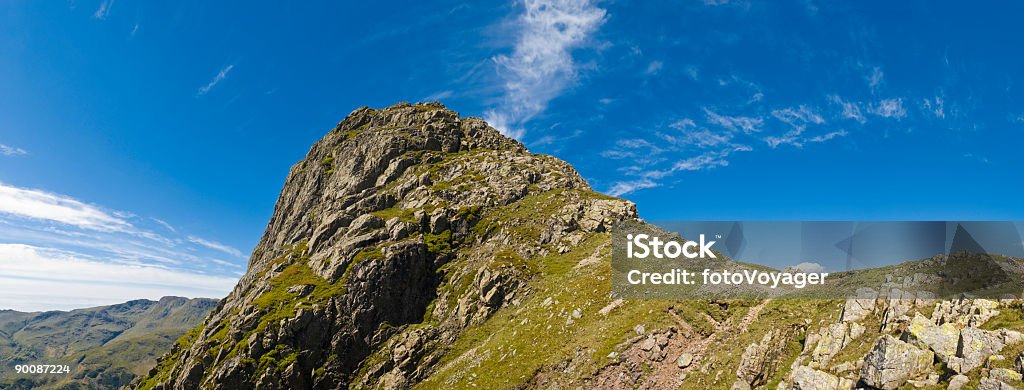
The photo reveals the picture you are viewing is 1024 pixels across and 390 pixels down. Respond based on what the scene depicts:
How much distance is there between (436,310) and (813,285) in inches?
2369

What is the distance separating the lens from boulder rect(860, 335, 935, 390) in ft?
82.4

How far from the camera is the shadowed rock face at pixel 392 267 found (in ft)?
259

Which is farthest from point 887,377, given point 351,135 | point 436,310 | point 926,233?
point 351,135

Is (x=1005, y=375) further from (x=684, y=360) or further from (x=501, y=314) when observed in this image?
(x=501, y=314)

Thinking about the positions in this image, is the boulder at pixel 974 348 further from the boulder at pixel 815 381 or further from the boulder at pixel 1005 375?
the boulder at pixel 815 381

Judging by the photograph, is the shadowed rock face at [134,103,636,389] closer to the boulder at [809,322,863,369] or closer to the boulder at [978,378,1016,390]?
the boulder at [809,322,863,369]

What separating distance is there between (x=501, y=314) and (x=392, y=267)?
2585cm

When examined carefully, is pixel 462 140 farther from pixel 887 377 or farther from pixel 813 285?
pixel 887 377

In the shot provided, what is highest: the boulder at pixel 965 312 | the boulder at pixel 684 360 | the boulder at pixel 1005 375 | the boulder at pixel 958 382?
the boulder at pixel 965 312

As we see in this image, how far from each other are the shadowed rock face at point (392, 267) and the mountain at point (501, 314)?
0.36 metres

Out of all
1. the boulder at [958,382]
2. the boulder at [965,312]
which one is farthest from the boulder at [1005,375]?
the boulder at [965,312]

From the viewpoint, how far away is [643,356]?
51.4 m

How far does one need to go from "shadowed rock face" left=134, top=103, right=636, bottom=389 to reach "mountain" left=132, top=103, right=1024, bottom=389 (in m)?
0.36

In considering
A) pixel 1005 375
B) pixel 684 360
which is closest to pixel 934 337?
pixel 1005 375
